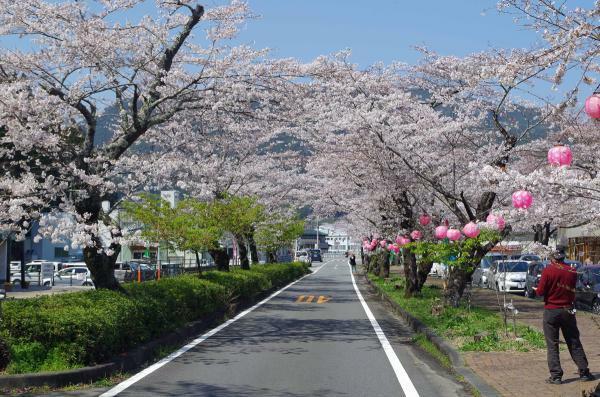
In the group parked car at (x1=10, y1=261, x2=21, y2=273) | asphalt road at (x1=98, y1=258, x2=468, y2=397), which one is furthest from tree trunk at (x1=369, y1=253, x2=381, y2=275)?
asphalt road at (x1=98, y1=258, x2=468, y2=397)

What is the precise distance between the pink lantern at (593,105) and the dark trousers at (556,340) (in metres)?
3.14

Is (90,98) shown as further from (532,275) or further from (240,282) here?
(532,275)

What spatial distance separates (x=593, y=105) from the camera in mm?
6105

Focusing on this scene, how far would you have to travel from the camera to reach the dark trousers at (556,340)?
8344 millimetres

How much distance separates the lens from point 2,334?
8.83 m

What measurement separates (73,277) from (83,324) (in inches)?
1398

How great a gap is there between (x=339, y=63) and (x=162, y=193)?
7.78 metres

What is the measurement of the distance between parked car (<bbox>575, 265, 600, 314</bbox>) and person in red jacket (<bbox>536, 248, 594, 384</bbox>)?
10952 mm

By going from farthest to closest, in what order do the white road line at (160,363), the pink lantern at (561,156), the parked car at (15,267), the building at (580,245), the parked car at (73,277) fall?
the parked car at (15,267), the parked car at (73,277), the building at (580,245), the white road line at (160,363), the pink lantern at (561,156)

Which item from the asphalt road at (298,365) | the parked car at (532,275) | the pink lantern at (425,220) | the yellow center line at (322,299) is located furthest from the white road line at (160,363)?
the parked car at (532,275)

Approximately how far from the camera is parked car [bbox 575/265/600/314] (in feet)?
62.5

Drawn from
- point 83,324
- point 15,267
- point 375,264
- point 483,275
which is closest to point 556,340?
point 83,324

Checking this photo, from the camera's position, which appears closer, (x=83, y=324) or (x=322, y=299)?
(x=83, y=324)

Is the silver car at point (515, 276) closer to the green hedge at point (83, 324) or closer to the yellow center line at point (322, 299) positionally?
the yellow center line at point (322, 299)
